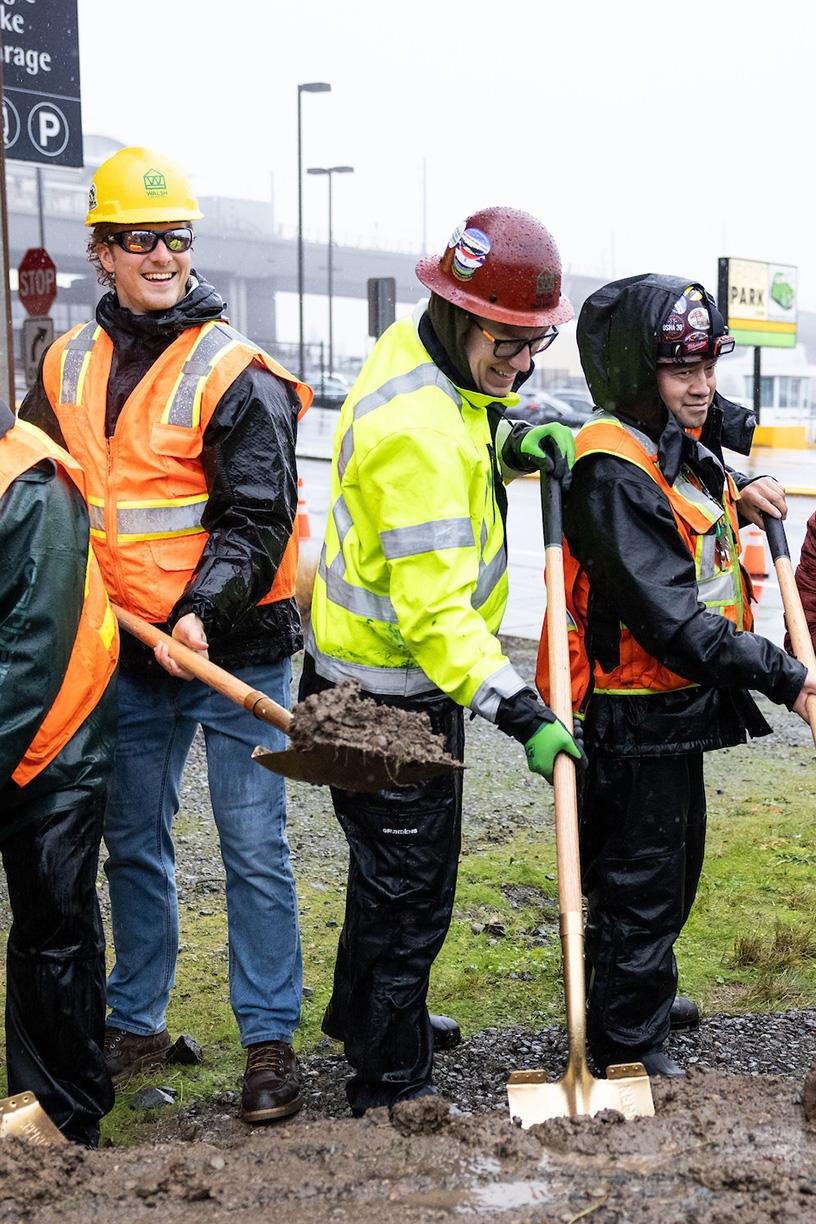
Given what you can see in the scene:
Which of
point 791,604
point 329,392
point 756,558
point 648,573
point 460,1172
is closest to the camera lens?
point 460,1172

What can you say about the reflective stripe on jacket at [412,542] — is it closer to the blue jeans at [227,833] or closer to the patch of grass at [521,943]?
the blue jeans at [227,833]

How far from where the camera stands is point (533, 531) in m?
16.0

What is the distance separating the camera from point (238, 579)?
3.26 m

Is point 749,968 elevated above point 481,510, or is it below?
below

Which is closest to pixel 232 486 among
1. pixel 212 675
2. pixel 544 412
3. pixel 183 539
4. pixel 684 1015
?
pixel 183 539

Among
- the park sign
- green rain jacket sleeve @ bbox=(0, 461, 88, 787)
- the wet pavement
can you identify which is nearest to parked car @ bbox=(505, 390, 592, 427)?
the wet pavement

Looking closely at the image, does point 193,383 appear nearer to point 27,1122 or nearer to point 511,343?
point 511,343

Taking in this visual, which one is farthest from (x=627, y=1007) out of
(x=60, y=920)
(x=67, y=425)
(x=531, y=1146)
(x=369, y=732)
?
(x=67, y=425)

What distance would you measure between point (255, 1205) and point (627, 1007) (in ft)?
4.40

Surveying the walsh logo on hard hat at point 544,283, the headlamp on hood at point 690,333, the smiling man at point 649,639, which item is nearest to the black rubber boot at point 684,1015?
the smiling man at point 649,639

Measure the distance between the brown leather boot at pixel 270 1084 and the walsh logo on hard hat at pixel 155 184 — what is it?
7.15ft

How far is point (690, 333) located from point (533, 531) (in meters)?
12.8

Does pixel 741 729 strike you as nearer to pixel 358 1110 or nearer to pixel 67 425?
pixel 358 1110

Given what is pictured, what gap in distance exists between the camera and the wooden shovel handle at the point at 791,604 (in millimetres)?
3512
